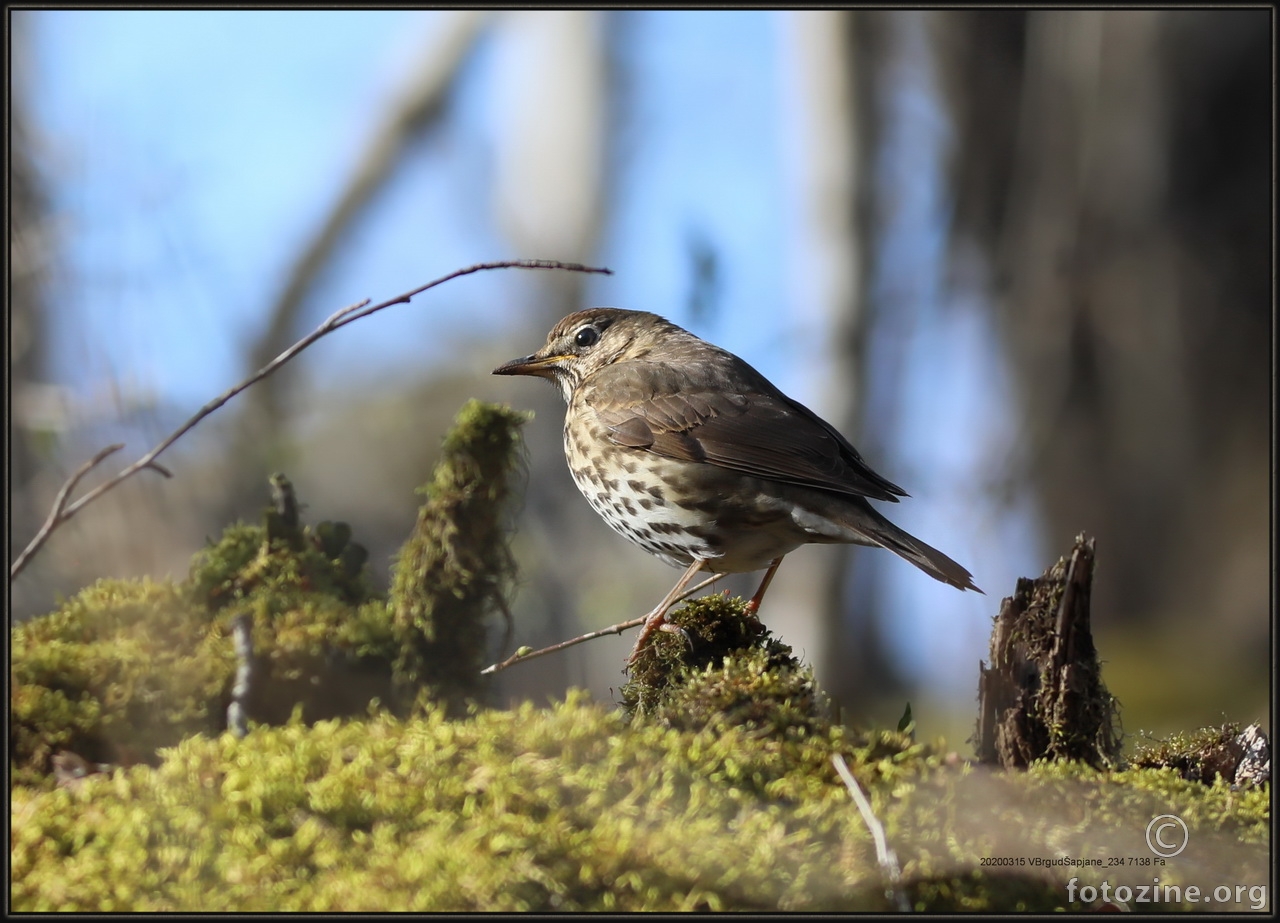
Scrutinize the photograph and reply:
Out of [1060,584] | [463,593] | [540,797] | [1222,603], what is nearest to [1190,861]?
[1060,584]

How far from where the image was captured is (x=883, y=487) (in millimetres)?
3682

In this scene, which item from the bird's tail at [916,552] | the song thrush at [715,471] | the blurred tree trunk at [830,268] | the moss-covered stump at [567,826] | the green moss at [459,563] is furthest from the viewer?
the blurred tree trunk at [830,268]

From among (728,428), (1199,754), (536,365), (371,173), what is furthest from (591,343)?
(371,173)

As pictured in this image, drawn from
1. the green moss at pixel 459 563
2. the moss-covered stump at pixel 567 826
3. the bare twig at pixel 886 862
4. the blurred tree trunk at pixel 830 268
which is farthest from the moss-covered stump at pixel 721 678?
the blurred tree trunk at pixel 830 268

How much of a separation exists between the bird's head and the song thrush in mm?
270

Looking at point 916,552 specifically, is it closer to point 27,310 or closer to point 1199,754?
point 1199,754

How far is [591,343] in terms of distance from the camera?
489 cm

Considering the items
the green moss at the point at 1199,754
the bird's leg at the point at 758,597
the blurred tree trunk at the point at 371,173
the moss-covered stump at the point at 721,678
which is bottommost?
the green moss at the point at 1199,754

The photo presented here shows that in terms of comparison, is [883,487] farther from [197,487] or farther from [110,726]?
[197,487]

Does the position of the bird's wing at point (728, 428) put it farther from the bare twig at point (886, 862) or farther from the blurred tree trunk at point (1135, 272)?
the blurred tree trunk at point (1135, 272)

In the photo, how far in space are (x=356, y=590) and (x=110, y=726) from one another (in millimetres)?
879

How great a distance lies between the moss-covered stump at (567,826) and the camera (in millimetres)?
1784

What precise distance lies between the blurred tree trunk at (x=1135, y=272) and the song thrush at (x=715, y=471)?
6202mm

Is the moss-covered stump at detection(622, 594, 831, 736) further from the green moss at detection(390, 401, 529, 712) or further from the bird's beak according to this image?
the bird's beak
